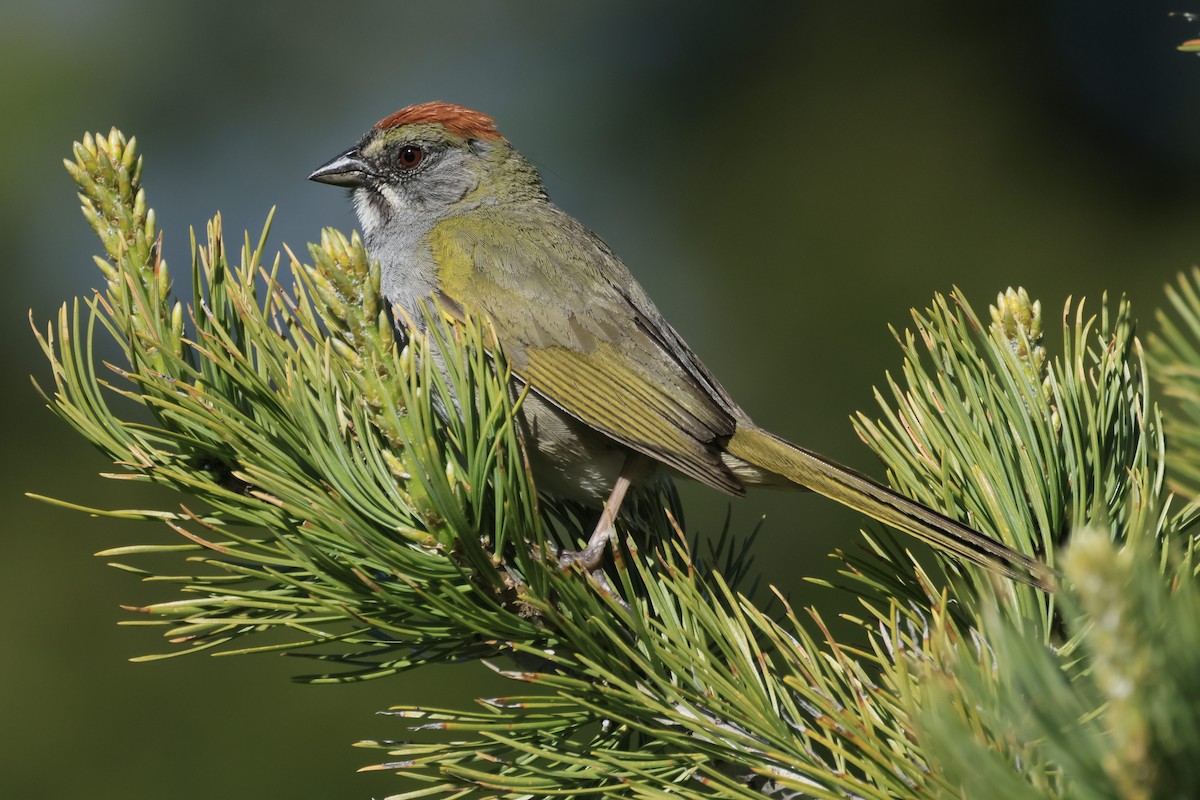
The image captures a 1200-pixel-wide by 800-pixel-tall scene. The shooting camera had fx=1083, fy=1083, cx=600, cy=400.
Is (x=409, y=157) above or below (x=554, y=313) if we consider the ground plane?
above

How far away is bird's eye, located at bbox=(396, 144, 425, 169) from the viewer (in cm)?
382

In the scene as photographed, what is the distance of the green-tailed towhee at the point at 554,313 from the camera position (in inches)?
108

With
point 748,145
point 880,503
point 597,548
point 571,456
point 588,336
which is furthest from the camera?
point 748,145

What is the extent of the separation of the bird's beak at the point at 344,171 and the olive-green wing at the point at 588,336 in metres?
0.50

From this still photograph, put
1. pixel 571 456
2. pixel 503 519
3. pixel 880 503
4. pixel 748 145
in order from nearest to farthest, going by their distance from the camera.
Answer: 1. pixel 503 519
2. pixel 880 503
3. pixel 571 456
4. pixel 748 145

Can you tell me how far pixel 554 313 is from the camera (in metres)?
3.12

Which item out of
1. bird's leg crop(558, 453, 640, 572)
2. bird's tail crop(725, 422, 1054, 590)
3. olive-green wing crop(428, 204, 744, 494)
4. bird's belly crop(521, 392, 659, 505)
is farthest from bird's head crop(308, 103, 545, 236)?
bird's tail crop(725, 422, 1054, 590)

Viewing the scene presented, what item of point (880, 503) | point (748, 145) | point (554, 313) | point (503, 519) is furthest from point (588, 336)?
point (748, 145)

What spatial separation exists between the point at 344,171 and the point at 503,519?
99.3 inches

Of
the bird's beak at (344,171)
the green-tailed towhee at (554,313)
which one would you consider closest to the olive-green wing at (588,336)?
the green-tailed towhee at (554,313)

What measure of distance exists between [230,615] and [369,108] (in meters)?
5.59

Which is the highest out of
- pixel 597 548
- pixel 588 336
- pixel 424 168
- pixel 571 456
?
pixel 424 168

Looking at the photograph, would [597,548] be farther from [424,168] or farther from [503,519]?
[424,168]

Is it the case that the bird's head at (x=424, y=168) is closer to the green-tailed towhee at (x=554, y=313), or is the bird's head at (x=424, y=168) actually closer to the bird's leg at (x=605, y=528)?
the green-tailed towhee at (x=554, y=313)
